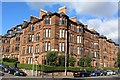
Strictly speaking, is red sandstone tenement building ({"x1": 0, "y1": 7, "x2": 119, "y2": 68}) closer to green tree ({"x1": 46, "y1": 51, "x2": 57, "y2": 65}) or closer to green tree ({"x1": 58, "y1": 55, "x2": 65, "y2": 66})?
green tree ({"x1": 58, "y1": 55, "x2": 65, "y2": 66})

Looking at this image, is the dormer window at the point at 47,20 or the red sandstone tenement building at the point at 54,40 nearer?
the red sandstone tenement building at the point at 54,40

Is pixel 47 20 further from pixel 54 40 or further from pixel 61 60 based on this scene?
pixel 61 60

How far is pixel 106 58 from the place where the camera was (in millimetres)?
87062

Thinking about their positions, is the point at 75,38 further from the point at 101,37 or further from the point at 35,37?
the point at 101,37

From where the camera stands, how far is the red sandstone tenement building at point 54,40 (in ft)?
196

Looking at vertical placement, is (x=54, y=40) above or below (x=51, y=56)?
above

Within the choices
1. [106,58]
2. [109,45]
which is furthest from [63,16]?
[109,45]

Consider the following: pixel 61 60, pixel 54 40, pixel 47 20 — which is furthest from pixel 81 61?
pixel 47 20

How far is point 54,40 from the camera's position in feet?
192

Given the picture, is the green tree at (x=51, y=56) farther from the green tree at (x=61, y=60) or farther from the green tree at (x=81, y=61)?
the green tree at (x=81, y=61)

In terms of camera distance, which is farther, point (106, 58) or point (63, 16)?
point (106, 58)

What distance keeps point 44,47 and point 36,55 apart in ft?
15.8

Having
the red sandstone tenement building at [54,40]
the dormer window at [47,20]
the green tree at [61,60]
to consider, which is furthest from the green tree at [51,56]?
the dormer window at [47,20]

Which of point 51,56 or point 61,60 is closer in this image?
point 51,56
